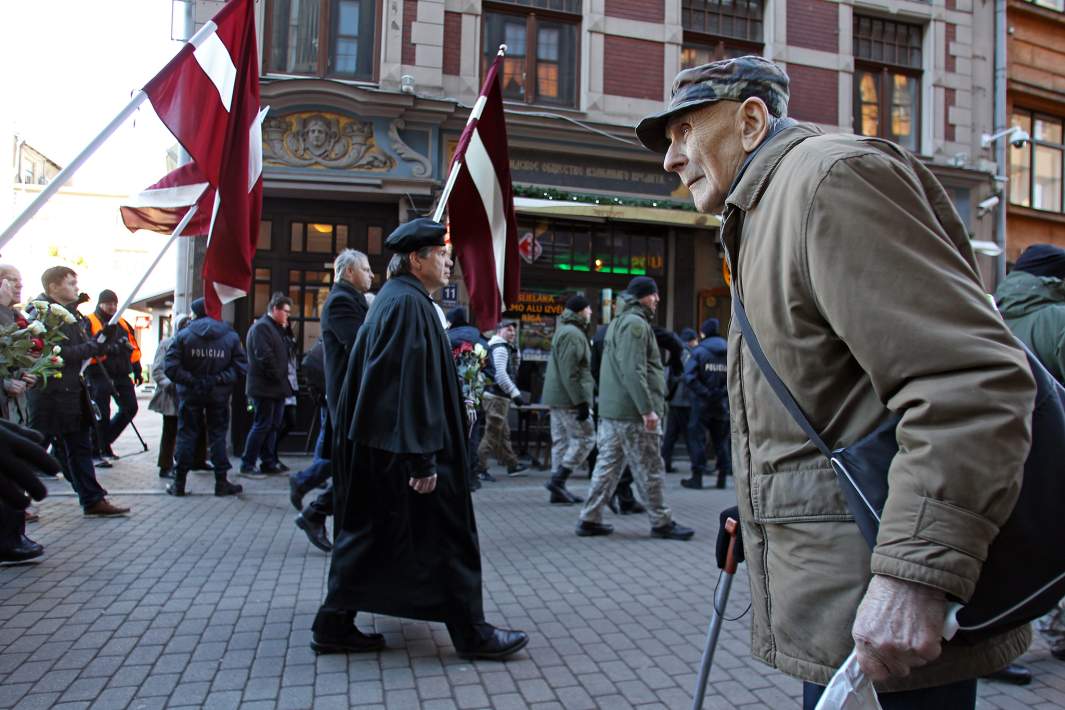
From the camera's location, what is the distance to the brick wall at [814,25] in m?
13.8

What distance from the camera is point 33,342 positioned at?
471 cm

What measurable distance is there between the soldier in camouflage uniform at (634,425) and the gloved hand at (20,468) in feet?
16.2

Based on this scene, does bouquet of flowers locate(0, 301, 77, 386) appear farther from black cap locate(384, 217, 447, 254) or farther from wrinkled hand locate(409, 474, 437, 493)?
wrinkled hand locate(409, 474, 437, 493)

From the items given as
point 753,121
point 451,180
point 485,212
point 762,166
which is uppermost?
point 451,180

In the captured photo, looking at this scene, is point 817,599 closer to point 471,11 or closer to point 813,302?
point 813,302

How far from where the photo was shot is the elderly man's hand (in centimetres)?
123

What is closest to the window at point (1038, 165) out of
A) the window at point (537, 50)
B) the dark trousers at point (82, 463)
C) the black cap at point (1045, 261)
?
the window at point (537, 50)

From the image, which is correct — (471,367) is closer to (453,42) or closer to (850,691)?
(453,42)

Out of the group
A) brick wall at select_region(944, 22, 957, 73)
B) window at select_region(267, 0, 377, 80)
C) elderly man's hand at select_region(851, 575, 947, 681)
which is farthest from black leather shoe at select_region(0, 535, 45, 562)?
brick wall at select_region(944, 22, 957, 73)

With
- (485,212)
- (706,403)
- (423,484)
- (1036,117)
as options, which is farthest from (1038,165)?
(423,484)

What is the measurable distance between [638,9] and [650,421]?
9.11 metres

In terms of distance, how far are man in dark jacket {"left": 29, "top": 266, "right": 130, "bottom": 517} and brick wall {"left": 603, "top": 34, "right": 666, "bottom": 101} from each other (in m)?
9.01

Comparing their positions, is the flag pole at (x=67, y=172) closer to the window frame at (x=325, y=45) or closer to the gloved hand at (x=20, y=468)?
the gloved hand at (x=20, y=468)

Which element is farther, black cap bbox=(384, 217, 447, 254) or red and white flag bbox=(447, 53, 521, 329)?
red and white flag bbox=(447, 53, 521, 329)
